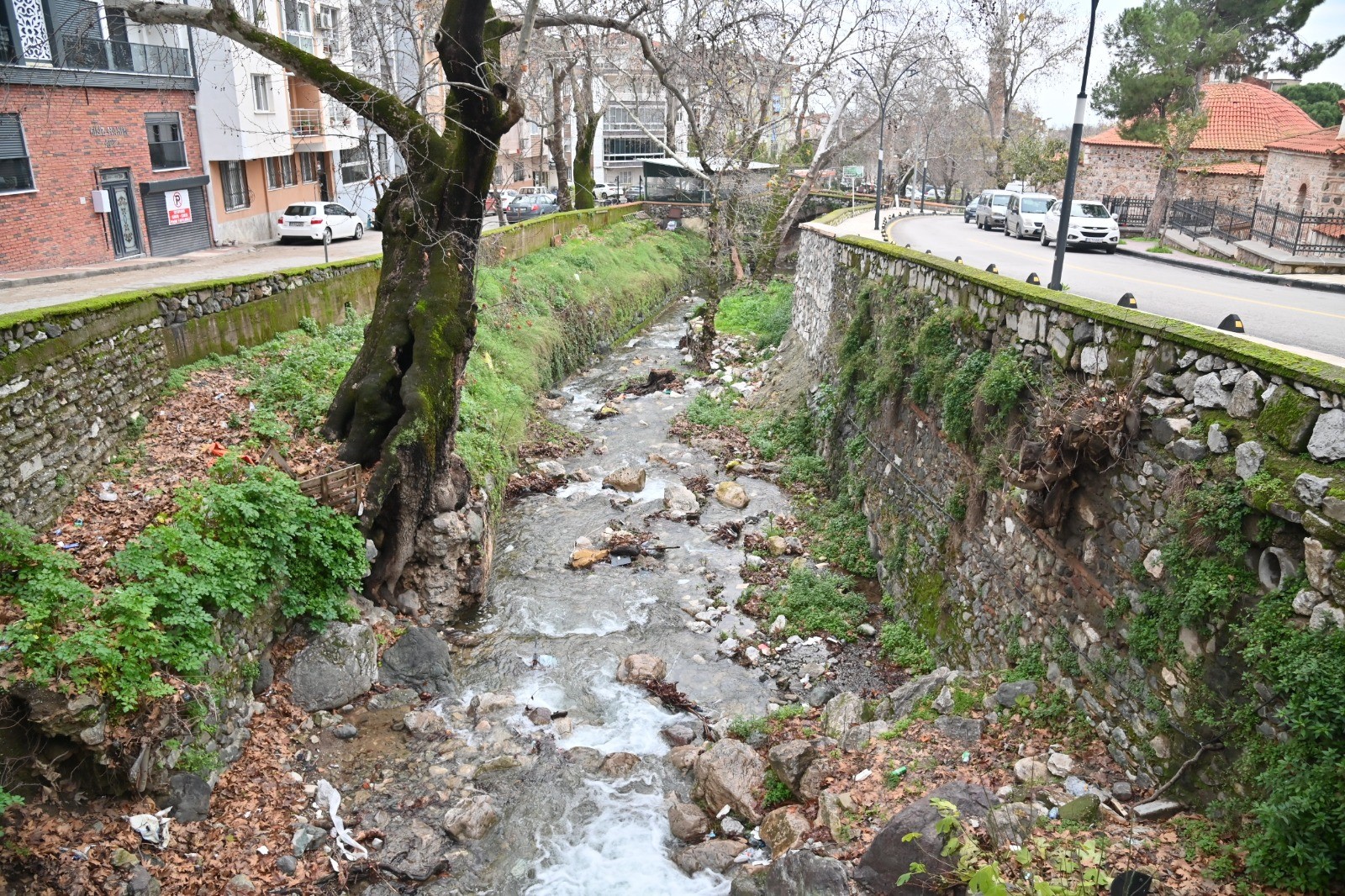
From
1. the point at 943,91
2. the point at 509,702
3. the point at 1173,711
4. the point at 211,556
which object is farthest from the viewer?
the point at 943,91

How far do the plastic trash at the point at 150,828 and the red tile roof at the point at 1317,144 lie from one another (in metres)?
28.3

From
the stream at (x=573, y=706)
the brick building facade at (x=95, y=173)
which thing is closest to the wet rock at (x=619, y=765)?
the stream at (x=573, y=706)

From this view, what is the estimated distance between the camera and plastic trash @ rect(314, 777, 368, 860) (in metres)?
6.91

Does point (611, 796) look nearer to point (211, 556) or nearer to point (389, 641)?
point (389, 641)

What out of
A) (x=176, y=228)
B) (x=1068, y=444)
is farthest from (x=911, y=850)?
(x=176, y=228)

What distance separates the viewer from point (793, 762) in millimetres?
7363

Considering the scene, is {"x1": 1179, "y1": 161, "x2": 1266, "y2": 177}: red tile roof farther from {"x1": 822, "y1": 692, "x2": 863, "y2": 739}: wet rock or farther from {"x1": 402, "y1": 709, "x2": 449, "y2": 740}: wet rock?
{"x1": 402, "y1": 709, "x2": 449, "y2": 740}: wet rock

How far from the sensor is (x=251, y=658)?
8156mm

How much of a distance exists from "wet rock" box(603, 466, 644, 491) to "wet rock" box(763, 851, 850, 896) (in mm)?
9325

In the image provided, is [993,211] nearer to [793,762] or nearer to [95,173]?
[793,762]

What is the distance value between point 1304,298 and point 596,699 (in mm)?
11955

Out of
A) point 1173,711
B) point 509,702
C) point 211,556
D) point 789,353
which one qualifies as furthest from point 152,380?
point 789,353

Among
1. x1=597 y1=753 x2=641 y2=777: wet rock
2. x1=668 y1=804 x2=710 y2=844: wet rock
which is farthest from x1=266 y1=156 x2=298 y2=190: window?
x1=668 y1=804 x2=710 y2=844: wet rock

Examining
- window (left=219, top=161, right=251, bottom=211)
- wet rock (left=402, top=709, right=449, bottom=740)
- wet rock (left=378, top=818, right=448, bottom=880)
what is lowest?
wet rock (left=378, top=818, right=448, bottom=880)
